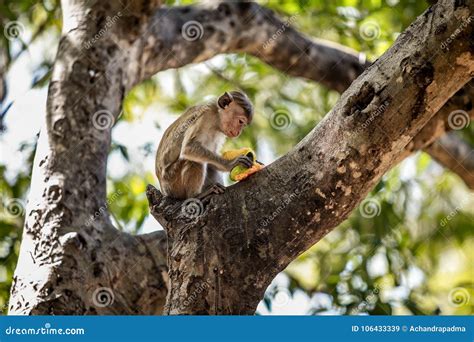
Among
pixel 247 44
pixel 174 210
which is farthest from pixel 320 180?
pixel 247 44

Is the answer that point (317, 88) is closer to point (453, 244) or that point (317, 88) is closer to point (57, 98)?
point (453, 244)

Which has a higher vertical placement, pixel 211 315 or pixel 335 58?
pixel 335 58

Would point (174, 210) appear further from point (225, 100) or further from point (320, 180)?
point (225, 100)

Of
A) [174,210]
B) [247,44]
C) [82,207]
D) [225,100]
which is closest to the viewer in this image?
[174,210]

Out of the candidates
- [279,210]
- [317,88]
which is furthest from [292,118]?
[279,210]

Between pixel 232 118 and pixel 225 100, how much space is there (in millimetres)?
167

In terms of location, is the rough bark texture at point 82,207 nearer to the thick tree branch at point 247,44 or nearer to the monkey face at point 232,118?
the thick tree branch at point 247,44

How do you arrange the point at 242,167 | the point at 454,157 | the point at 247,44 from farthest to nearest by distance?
the point at 454,157, the point at 247,44, the point at 242,167

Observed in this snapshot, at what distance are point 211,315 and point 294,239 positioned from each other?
0.60 metres

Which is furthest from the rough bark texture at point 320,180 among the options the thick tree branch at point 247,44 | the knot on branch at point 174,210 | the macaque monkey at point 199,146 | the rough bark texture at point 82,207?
the thick tree branch at point 247,44

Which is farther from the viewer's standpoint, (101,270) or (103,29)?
(103,29)

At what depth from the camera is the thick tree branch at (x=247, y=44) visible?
645 centimetres

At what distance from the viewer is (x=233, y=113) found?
568cm

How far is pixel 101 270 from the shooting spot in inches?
200
